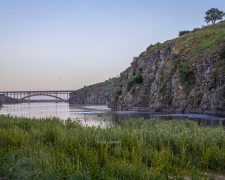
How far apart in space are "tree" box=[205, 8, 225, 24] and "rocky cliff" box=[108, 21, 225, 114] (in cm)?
2087

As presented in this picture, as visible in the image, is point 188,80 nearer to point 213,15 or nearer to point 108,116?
point 108,116

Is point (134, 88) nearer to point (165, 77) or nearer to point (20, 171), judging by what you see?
point (165, 77)

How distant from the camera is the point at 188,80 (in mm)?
57562

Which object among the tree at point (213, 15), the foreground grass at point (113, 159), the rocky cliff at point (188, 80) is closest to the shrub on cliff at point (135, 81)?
the rocky cliff at point (188, 80)

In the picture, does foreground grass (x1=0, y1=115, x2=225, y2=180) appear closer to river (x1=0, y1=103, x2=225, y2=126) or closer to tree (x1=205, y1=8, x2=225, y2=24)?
river (x1=0, y1=103, x2=225, y2=126)

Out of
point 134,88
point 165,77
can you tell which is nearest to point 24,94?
point 134,88

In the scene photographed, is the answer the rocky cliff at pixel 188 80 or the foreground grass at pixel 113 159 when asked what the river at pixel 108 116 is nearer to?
the rocky cliff at pixel 188 80

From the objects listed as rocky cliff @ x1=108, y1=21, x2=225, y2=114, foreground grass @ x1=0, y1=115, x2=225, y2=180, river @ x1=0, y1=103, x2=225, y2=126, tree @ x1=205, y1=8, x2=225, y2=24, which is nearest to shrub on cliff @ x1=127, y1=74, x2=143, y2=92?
rocky cliff @ x1=108, y1=21, x2=225, y2=114

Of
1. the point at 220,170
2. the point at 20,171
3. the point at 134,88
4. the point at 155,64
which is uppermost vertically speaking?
the point at 155,64

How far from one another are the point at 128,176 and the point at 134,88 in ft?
246

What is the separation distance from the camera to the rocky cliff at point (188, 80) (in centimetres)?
4906

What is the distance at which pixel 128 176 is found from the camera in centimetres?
Answer: 776

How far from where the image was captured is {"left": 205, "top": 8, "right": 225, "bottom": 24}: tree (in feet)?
313

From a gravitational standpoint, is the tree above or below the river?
above
